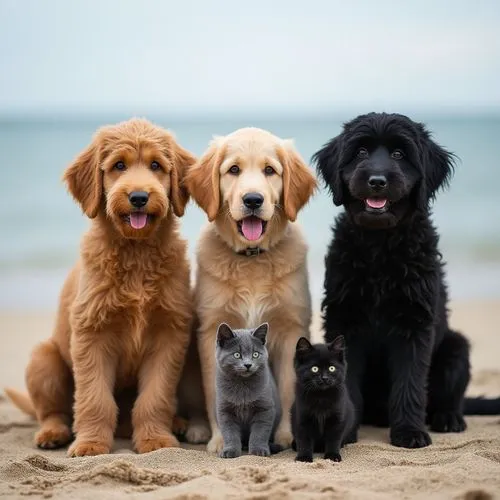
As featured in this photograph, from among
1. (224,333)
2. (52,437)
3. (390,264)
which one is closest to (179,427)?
(52,437)

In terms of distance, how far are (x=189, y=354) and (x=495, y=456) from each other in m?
2.17

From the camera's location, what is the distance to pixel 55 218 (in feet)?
57.1

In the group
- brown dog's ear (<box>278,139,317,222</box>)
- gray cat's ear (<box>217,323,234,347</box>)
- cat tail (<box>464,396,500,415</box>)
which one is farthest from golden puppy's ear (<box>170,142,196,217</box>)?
cat tail (<box>464,396,500,415</box>)

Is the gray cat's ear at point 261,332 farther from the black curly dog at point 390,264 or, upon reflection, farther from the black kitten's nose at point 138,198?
the black kitten's nose at point 138,198

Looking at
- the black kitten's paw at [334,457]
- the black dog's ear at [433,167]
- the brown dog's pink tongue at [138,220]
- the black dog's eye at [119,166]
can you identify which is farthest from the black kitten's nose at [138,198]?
the black kitten's paw at [334,457]

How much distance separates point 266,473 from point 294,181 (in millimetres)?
1995

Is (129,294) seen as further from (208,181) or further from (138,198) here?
(208,181)

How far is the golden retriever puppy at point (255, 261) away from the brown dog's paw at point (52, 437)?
0.97 m

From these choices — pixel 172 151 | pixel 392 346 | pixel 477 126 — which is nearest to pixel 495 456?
pixel 392 346

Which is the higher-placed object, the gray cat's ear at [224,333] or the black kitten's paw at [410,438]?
the gray cat's ear at [224,333]

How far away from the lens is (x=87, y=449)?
564 cm

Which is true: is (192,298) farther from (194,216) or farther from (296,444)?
(194,216)

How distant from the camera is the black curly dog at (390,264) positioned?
18.9ft

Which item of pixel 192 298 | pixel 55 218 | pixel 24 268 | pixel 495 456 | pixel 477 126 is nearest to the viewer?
pixel 495 456
